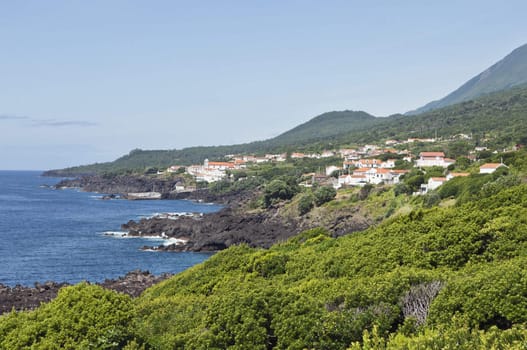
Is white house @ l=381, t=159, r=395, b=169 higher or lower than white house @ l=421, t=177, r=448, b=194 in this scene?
higher

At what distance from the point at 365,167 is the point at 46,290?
73.4m

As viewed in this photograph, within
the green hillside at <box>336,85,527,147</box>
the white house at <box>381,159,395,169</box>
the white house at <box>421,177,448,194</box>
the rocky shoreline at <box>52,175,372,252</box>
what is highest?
the green hillside at <box>336,85,527,147</box>

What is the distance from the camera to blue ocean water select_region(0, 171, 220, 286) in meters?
48.1

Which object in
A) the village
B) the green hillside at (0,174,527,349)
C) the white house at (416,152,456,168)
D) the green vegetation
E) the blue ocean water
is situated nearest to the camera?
the green hillside at (0,174,527,349)

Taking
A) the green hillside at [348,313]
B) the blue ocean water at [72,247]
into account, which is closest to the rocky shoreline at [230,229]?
the blue ocean water at [72,247]

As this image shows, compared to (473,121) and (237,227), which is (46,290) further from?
(473,121)

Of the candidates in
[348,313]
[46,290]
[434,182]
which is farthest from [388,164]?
[348,313]

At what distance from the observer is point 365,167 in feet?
331

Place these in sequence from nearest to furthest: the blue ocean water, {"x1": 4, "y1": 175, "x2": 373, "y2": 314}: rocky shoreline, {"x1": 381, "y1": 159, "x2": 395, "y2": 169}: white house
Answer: the blue ocean water < {"x1": 4, "y1": 175, "x2": 373, "y2": 314}: rocky shoreline < {"x1": 381, "y1": 159, "x2": 395, "y2": 169}: white house

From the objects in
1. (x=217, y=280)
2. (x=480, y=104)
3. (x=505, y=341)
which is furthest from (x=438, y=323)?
(x=480, y=104)

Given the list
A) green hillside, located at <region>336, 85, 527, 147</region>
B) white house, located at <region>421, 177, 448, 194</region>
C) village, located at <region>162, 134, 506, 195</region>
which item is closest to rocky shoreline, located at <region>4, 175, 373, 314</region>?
white house, located at <region>421, 177, 448, 194</region>

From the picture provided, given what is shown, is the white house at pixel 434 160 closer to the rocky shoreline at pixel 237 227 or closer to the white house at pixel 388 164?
the white house at pixel 388 164

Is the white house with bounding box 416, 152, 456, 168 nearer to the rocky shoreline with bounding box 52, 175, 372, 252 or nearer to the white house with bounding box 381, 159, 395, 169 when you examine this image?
the white house with bounding box 381, 159, 395, 169

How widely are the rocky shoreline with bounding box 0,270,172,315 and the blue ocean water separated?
→ 3.70 metres
